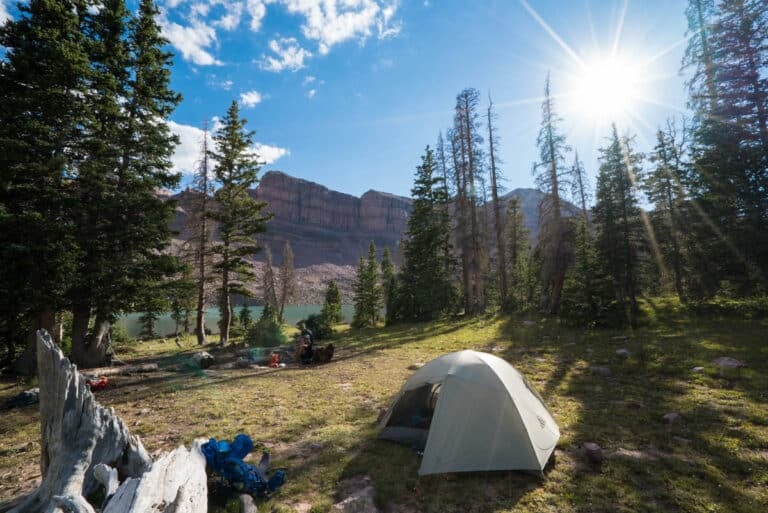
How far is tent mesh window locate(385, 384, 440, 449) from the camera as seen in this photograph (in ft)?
20.9

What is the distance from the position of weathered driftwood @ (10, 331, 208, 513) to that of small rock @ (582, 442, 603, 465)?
561 centimetres

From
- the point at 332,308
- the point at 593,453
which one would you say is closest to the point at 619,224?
the point at 593,453

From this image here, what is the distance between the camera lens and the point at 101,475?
11.4 feet

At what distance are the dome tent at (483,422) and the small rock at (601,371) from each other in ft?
16.9

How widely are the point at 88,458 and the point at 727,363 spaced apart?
46.6 ft

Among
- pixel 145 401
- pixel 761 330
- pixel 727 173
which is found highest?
pixel 727 173

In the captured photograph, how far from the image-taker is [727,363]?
9250 millimetres

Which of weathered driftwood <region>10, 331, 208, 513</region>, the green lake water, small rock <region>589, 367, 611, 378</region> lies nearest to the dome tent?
weathered driftwood <region>10, 331, 208, 513</region>

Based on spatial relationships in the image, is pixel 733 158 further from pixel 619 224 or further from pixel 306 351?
pixel 306 351

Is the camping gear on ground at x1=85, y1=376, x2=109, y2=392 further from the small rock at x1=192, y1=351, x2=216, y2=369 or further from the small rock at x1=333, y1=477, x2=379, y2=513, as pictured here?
the small rock at x1=333, y1=477, x2=379, y2=513

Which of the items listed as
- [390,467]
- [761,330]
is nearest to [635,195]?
[761,330]

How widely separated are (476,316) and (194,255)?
18.9 metres

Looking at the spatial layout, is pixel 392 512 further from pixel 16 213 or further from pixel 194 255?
pixel 194 255

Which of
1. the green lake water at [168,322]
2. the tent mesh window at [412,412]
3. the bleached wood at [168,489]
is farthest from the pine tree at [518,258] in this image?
the bleached wood at [168,489]
